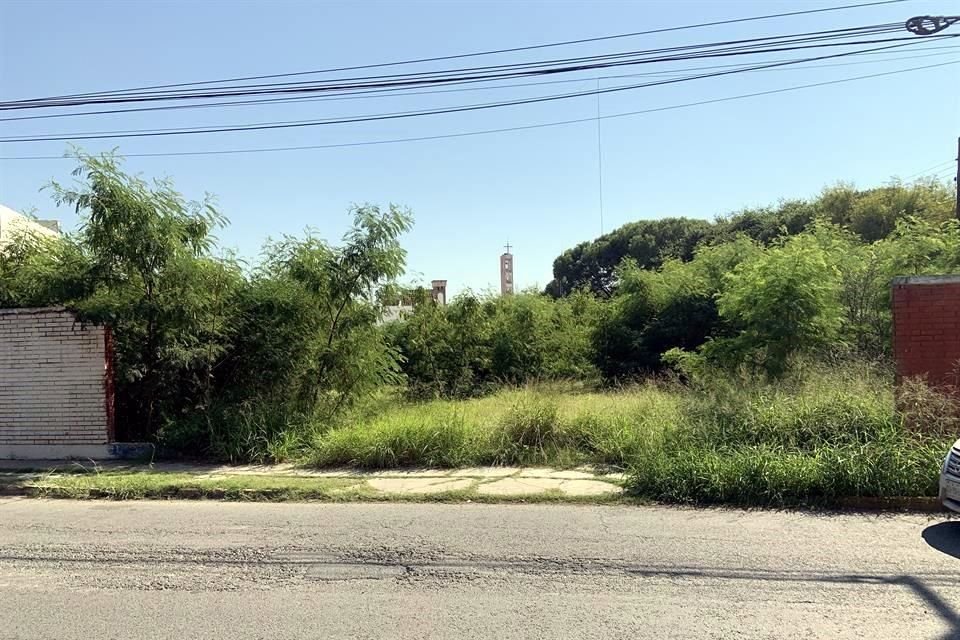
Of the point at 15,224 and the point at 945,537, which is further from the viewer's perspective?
the point at 15,224

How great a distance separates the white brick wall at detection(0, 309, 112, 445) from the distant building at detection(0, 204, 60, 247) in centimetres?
267

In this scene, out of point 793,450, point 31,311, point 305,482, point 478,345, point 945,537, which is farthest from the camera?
point 478,345

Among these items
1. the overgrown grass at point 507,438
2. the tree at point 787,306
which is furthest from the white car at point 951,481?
the tree at point 787,306

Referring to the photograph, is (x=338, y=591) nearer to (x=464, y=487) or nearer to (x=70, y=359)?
(x=464, y=487)

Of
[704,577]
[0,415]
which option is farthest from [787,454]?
[0,415]

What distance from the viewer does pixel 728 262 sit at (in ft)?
59.2

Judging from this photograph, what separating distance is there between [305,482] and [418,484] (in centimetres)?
152

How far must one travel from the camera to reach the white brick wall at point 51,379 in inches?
432

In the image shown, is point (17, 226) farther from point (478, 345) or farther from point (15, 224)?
point (478, 345)

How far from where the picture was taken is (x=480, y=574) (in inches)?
212

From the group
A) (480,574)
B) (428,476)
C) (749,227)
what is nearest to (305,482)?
(428,476)

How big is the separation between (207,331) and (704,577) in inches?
351

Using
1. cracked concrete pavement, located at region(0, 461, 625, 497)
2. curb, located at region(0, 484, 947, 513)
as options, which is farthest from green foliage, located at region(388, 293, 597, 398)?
curb, located at region(0, 484, 947, 513)

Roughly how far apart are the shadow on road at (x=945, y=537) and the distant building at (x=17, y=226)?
14946mm
